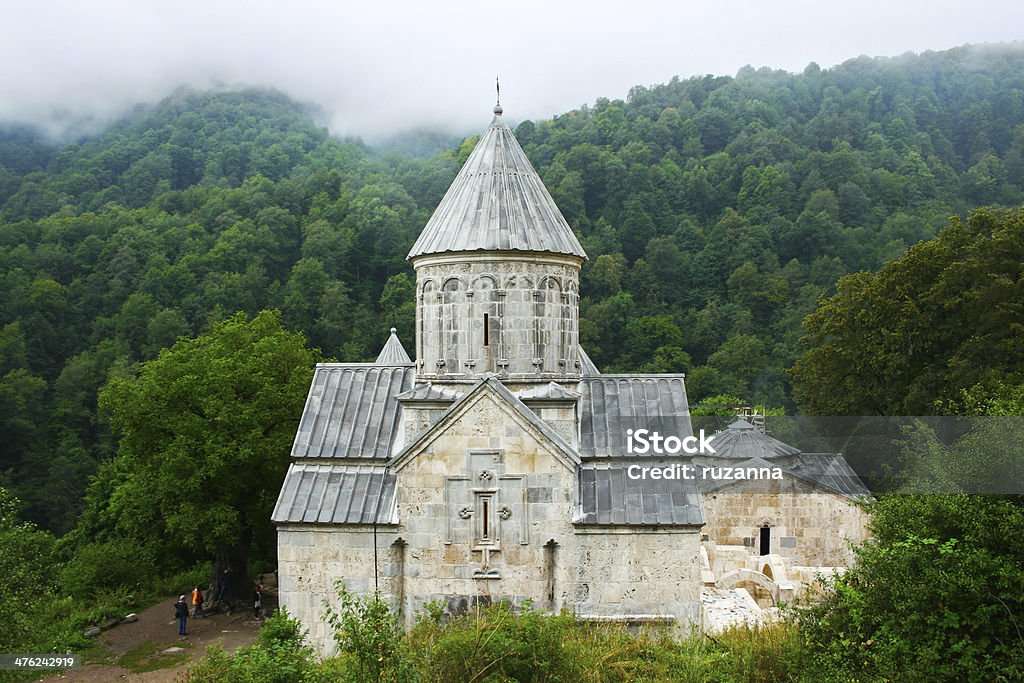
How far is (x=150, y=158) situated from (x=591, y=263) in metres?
32.4

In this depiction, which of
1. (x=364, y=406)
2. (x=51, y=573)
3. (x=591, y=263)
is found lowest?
(x=51, y=573)

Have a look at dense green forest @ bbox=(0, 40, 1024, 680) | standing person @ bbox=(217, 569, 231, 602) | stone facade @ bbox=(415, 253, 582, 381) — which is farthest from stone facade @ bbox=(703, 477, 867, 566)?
standing person @ bbox=(217, 569, 231, 602)

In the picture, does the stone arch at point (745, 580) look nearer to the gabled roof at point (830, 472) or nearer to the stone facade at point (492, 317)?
the gabled roof at point (830, 472)

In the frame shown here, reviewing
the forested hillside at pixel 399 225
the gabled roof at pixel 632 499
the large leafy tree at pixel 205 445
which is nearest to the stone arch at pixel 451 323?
the gabled roof at pixel 632 499

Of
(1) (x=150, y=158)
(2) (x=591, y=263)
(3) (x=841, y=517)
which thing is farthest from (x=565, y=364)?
(1) (x=150, y=158)

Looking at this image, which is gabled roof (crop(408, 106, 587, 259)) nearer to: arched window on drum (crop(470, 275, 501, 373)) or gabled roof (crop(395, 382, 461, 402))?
arched window on drum (crop(470, 275, 501, 373))

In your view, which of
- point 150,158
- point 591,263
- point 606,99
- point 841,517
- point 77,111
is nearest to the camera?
point 841,517

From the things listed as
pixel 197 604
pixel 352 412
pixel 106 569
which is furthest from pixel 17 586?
pixel 106 569

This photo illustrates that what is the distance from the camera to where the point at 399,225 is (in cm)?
4934

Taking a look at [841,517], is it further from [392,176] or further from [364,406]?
[392,176]

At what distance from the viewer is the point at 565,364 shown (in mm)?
12633

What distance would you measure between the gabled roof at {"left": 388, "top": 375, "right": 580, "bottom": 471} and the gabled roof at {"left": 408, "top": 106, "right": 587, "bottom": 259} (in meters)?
2.10

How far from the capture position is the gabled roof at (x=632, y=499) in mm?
11508

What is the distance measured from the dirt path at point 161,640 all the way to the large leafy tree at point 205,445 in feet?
5.38
